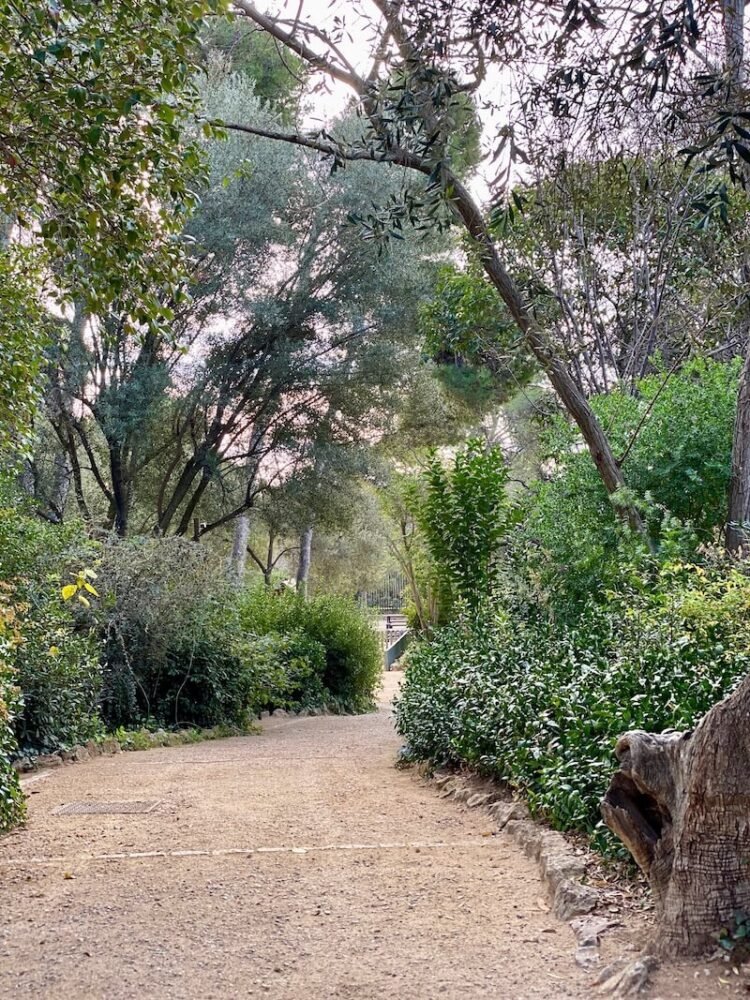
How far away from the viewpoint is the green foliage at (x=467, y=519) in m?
10.7

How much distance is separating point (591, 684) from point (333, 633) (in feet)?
39.2

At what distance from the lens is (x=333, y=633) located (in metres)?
16.7

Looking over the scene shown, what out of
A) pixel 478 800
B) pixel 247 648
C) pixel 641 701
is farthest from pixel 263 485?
pixel 641 701

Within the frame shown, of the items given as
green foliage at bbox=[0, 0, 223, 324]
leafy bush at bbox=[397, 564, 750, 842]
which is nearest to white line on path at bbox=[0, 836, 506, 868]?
leafy bush at bbox=[397, 564, 750, 842]

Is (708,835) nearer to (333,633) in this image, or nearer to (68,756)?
(68,756)

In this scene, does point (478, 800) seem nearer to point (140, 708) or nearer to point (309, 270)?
point (140, 708)

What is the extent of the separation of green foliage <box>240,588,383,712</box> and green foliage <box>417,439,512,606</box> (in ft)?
17.1

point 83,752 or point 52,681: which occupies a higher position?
point 52,681

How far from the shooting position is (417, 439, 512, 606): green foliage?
1073 centimetres

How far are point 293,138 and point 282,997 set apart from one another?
20.8 feet

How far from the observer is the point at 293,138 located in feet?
23.5

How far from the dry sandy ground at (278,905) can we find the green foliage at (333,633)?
9169 mm

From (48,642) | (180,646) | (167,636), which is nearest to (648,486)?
(48,642)

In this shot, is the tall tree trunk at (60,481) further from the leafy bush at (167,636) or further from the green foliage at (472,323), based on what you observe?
the green foliage at (472,323)
